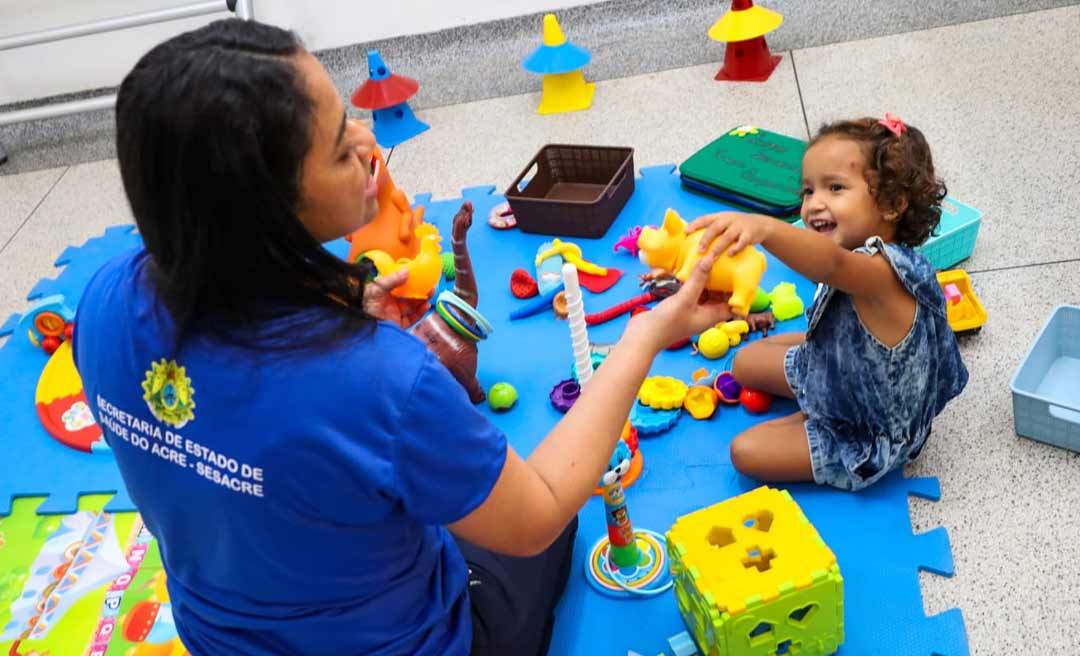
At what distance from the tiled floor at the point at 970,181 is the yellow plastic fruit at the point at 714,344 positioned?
318 millimetres

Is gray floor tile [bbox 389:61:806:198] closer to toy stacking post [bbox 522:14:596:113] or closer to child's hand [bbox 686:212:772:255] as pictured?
toy stacking post [bbox 522:14:596:113]

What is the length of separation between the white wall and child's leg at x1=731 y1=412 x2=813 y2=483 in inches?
59.0

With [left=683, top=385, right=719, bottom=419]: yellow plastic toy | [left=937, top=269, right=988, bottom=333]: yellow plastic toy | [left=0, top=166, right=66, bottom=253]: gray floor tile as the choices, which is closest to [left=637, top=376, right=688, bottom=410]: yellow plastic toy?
[left=683, top=385, right=719, bottom=419]: yellow plastic toy

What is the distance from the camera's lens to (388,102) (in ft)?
7.14

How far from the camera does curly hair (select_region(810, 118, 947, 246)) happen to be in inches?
42.1

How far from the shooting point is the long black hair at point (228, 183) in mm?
579

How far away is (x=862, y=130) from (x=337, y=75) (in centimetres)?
169

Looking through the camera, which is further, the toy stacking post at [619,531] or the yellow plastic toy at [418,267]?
the yellow plastic toy at [418,267]

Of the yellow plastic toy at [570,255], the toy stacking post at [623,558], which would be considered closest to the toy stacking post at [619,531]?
the toy stacking post at [623,558]

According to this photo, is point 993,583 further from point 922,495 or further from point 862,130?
point 862,130

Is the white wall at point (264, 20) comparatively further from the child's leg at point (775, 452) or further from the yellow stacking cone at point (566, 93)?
the child's leg at point (775, 452)

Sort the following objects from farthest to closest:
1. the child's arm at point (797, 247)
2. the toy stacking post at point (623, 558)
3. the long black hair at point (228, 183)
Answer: the toy stacking post at point (623, 558) < the child's arm at point (797, 247) < the long black hair at point (228, 183)

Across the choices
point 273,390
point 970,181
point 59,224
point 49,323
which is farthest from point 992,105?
point 59,224

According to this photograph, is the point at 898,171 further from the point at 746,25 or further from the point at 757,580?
the point at 746,25
